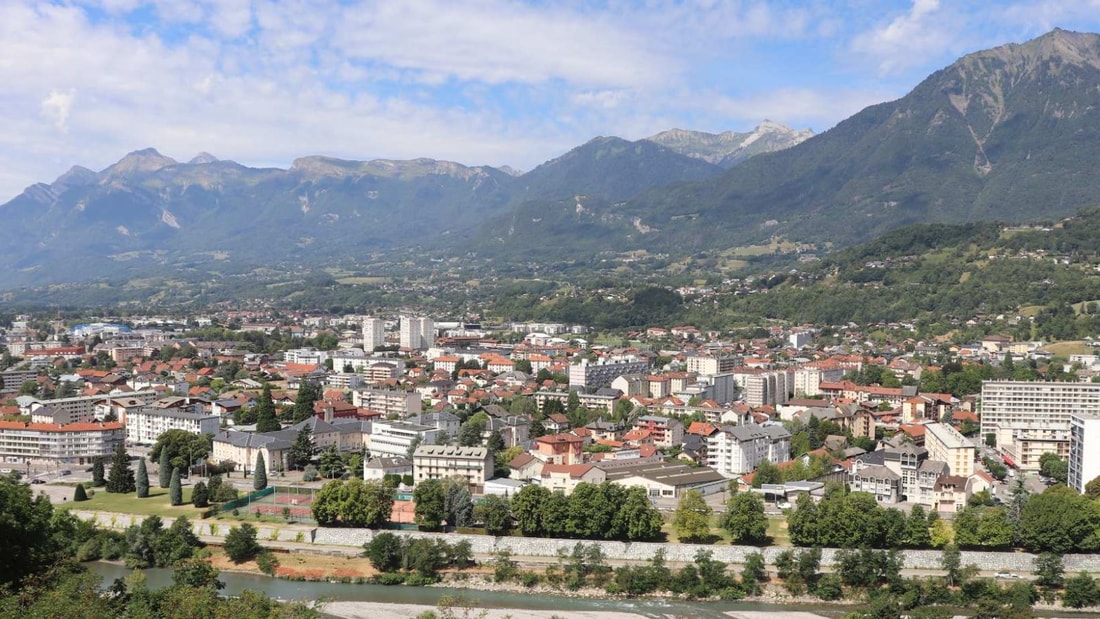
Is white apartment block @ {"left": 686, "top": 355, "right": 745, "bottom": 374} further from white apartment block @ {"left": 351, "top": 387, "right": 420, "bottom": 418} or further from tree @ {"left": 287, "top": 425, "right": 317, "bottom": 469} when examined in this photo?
tree @ {"left": 287, "top": 425, "right": 317, "bottom": 469}

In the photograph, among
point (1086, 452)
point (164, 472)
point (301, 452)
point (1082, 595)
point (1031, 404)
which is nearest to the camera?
point (1082, 595)

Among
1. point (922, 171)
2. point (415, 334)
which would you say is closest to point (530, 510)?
point (415, 334)

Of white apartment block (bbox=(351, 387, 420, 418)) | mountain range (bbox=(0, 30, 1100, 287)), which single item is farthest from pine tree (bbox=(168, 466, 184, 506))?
mountain range (bbox=(0, 30, 1100, 287))

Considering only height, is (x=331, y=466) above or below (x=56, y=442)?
below

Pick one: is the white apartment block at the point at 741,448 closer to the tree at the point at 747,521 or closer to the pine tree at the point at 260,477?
the tree at the point at 747,521

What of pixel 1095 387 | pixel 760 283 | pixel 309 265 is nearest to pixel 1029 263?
pixel 760 283

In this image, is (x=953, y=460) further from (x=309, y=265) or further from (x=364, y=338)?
(x=309, y=265)

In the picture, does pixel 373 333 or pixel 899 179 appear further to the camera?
pixel 899 179

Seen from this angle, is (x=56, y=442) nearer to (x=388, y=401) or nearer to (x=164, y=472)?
(x=164, y=472)
